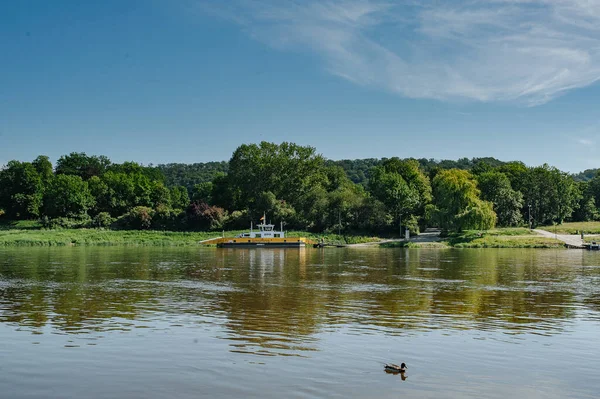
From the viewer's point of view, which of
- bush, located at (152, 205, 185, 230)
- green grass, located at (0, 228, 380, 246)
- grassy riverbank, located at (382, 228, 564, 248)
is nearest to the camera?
grassy riverbank, located at (382, 228, 564, 248)

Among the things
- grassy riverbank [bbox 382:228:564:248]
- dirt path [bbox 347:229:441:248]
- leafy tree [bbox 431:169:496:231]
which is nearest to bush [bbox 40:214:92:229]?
dirt path [bbox 347:229:441:248]

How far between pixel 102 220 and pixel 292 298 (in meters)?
85.4

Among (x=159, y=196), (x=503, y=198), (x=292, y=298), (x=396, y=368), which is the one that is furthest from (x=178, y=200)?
(x=396, y=368)

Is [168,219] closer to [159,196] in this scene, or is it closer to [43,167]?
[159,196]

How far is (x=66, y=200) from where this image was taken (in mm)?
104438

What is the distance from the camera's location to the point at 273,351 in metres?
15.4

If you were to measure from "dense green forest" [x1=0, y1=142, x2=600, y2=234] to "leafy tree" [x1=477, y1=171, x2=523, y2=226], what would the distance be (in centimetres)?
17

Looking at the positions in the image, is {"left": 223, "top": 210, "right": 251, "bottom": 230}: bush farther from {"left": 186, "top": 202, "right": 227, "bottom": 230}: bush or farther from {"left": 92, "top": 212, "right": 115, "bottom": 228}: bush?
{"left": 92, "top": 212, "right": 115, "bottom": 228}: bush

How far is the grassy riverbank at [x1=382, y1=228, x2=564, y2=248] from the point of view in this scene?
76.0 m

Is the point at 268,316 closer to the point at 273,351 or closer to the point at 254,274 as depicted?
the point at 273,351

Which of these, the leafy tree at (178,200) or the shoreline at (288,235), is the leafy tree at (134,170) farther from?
the shoreline at (288,235)

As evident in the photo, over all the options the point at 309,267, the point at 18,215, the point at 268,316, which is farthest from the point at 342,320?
the point at 18,215

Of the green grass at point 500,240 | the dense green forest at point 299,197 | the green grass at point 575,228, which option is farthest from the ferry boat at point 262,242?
the green grass at point 575,228

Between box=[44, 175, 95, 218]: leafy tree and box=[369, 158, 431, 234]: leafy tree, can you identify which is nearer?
box=[369, 158, 431, 234]: leafy tree
